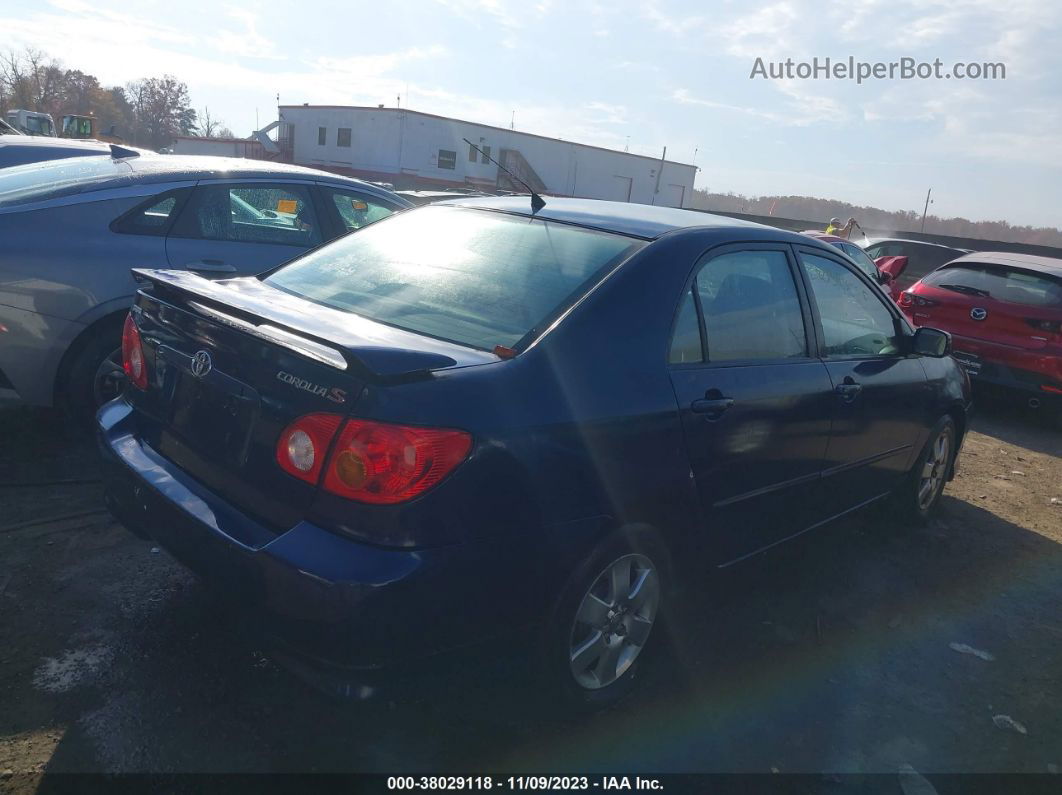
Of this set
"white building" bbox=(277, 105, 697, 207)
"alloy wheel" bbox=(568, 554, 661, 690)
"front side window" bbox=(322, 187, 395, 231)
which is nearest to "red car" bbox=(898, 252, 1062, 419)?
"front side window" bbox=(322, 187, 395, 231)

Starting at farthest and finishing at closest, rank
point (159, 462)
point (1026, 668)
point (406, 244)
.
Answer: point (1026, 668) → point (406, 244) → point (159, 462)

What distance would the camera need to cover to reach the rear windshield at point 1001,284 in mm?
7938

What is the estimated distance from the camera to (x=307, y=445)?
2346 millimetres

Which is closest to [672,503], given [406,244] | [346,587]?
[346,587]

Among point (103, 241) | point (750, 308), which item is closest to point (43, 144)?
point (103, 241)

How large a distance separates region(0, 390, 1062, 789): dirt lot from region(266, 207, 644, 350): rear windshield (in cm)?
Answer: 110

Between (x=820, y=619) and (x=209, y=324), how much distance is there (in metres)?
2.93

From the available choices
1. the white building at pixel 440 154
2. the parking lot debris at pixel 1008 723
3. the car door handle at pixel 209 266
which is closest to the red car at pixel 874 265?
the car door handle at pixel 209 266

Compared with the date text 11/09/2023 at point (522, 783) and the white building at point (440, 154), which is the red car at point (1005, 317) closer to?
the date text 11/09/2023 at point (522, 783)

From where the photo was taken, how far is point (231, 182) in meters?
5.12

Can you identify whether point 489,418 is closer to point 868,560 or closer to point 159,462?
point 159,462

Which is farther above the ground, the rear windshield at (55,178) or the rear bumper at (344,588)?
the rear windshield at (55,178)

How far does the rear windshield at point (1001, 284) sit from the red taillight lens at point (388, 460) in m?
7.54

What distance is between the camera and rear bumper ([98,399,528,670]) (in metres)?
2.21
